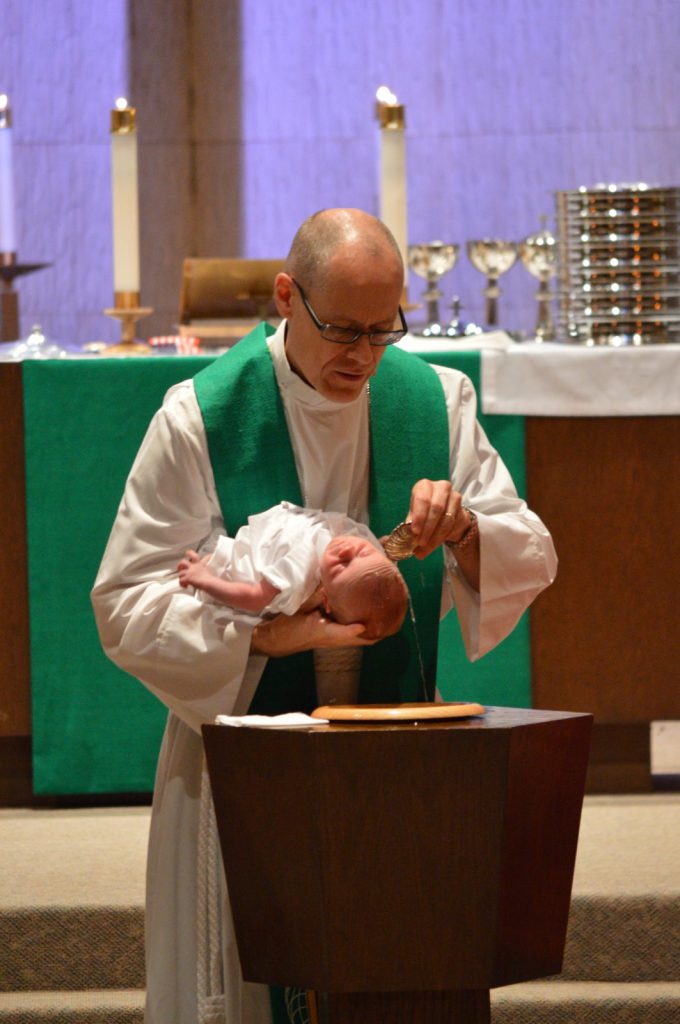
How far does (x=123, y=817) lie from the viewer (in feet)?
14.6

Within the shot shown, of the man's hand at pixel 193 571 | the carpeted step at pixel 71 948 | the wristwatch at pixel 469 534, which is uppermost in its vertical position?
the wristwatch at pixel 469 534

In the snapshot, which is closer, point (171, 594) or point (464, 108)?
point (171, 594)

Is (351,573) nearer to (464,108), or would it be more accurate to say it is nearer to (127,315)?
(127,315)

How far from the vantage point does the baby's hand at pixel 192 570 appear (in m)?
2.58

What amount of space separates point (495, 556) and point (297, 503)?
1.24 feet

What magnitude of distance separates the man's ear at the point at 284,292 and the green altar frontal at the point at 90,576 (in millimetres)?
1532

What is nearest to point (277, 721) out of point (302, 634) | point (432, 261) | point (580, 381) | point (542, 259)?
point (302, 634)

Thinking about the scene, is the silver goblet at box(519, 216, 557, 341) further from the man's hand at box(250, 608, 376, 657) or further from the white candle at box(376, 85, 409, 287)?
the man's hand at box(250, 608, 376, 657)

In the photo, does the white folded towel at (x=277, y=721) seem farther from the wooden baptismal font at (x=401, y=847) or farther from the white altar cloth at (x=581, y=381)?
the white altar cloth at (x=581, y=381)

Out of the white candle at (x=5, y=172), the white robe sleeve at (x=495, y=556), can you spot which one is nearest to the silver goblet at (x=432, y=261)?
the white candle at (x=5, y=172)

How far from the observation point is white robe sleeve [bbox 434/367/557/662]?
2.74 m

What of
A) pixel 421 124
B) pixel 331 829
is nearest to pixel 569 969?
pixel 331 829

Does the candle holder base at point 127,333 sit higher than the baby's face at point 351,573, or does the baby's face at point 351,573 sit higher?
the candle holder base at point 127,333

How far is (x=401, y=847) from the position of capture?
2273 millimetres
